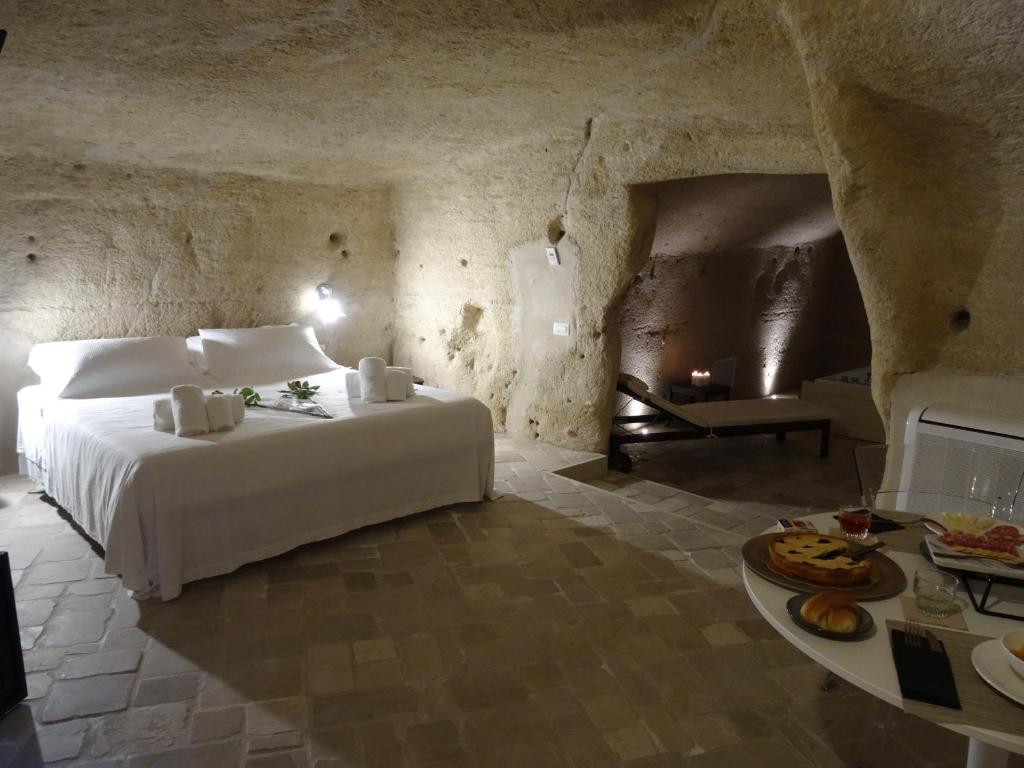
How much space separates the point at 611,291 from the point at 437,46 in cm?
235

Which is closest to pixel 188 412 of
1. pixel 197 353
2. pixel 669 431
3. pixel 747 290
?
pixel 197 353

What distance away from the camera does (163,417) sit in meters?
3.37

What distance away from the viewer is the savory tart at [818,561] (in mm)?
1580

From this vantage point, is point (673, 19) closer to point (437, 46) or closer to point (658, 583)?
point (437, 46)

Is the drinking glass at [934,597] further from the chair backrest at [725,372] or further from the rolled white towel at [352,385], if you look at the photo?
the chair backrest at [725,372]

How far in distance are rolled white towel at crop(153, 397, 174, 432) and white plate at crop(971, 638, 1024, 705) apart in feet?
11.0

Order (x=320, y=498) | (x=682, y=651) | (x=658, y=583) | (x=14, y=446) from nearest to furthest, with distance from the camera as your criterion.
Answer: (x=682, y=651) < (x=658, y=583) < (x=320, y=498) < (x=14, y=446)

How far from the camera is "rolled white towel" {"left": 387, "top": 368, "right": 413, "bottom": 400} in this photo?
406 cm

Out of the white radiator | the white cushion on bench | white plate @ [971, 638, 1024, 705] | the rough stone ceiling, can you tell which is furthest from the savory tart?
the white cushion on bench

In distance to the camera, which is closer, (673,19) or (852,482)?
(673,19)

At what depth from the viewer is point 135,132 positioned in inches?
171

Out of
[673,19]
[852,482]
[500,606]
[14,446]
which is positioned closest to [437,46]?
[673,19]

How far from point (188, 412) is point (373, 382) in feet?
3.59

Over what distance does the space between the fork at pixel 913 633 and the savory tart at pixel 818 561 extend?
0.49 feet
